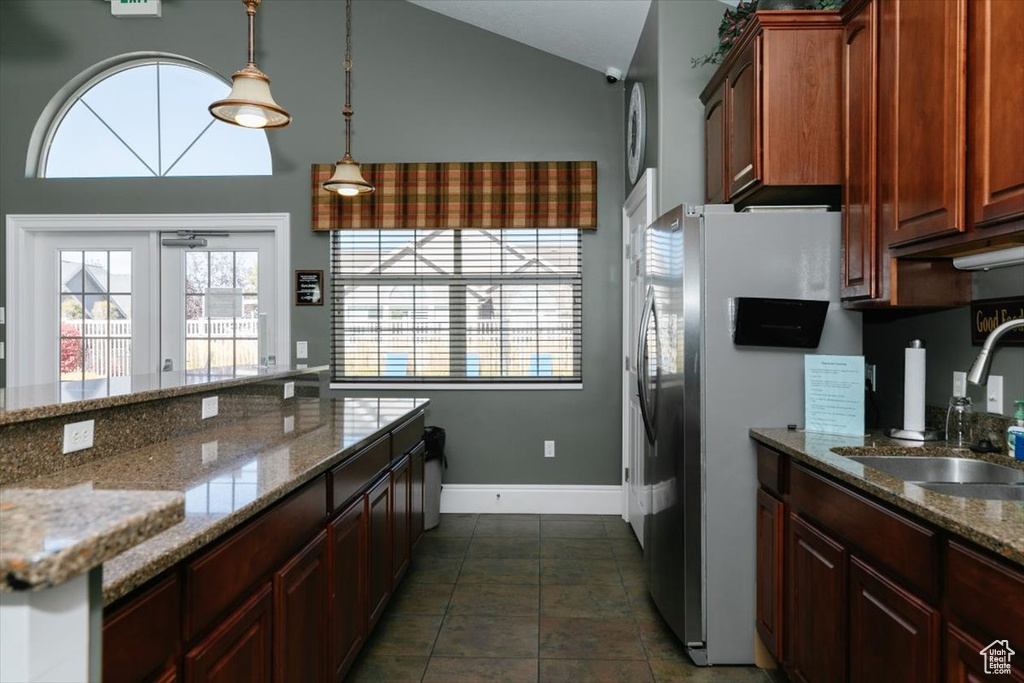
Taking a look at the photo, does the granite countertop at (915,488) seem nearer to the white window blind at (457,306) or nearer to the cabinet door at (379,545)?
the cabinet door at (379,545)

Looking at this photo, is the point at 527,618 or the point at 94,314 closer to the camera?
the point at 527,618

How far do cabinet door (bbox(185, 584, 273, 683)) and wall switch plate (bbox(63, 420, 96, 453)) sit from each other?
654 mm

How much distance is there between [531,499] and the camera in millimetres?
4293

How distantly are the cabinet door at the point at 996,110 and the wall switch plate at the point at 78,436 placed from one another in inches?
93.7

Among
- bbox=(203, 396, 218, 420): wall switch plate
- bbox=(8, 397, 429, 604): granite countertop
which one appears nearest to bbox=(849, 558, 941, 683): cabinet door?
bbox=(8, 397, 429, 604): granite countertop

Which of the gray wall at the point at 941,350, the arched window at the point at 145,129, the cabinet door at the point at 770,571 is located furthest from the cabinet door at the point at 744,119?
the arched window at the point at 145,129

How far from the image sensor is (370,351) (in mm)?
4363

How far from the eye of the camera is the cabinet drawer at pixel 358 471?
1.95 m

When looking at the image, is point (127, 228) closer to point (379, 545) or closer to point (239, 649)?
point (379, 545)

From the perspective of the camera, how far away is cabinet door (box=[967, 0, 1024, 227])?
4.59 feet

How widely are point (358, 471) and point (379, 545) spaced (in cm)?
45

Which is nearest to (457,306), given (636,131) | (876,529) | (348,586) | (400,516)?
(636,131)

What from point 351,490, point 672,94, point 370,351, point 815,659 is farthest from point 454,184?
point 815,659

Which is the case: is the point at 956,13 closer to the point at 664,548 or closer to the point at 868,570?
the point at 868,570
